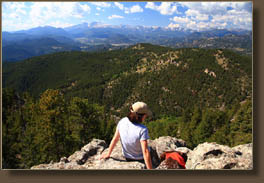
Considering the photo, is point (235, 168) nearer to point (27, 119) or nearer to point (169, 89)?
point (27, 119)

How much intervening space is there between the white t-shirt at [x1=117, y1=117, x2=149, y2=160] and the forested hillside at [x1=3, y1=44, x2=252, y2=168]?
4.70 meters

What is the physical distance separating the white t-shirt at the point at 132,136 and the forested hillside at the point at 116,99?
15.4 feet

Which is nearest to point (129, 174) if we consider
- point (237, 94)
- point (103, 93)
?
point (237, 94)

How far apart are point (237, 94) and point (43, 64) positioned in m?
183

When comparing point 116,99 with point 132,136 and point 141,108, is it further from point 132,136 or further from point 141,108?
point 141,108

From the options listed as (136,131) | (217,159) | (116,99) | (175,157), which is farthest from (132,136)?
(116,99)

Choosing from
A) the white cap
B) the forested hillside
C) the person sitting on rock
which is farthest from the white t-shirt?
the forested hillside

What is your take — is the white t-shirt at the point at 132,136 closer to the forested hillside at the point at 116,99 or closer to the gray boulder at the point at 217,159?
the gray boulder at the point at 217,159

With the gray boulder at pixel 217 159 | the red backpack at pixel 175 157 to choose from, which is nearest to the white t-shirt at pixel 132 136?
the red backpack at pixel 175 157

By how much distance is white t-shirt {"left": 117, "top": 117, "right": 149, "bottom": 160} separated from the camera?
12.6ft

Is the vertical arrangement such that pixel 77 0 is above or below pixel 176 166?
above

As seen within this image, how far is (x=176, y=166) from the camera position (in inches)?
187

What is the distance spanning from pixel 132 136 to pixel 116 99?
114745 millimetres

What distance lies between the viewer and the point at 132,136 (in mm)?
3902
